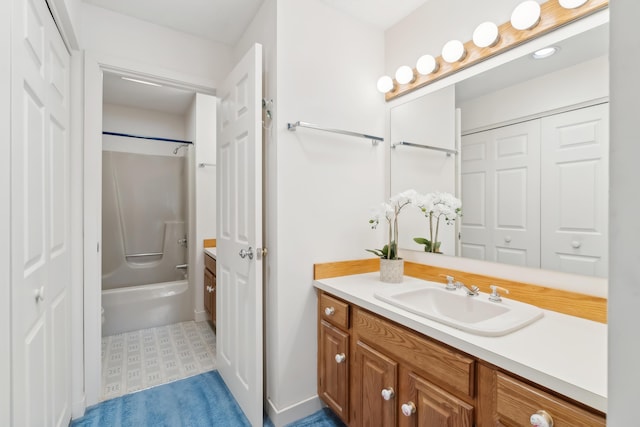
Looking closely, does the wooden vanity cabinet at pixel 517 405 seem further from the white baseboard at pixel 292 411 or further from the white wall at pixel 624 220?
the white baseboard at pixel 292 411

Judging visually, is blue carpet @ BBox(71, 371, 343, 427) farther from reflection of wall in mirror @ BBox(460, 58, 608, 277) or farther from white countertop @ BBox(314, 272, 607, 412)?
reflection of wall in mirror @ BBox(460, 58, 608, 277)

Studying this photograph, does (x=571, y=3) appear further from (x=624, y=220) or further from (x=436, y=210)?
(x=624, y=220)

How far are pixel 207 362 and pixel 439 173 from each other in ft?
7.18

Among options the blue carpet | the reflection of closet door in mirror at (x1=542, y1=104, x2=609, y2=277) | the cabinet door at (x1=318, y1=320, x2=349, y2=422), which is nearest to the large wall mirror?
the reflection of closet door in mirror at (x1=542, y1=104, x2=609, y2=277)

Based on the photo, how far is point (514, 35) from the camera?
1396mm

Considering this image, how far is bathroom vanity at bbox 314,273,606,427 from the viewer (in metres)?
0.79

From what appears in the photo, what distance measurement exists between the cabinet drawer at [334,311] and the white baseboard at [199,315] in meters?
1.95

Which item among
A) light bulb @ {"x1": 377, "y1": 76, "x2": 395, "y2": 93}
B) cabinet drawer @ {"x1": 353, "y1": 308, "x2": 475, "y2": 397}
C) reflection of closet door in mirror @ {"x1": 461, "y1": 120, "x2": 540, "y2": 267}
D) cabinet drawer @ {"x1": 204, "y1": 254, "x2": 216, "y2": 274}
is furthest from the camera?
cabinet drawer @ {"x1": 204, "y1": 254, "x2": 216, "y2": 274}

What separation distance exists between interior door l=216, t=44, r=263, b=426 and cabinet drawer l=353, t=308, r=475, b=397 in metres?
0.60

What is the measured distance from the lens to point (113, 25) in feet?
6.09

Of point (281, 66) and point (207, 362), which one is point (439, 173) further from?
point (207, 362)

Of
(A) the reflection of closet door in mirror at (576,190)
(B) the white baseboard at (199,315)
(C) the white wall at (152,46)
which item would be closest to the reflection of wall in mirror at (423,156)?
(A) the reflection of closet door in mirror at (576,190)

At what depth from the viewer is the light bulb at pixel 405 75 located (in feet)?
6.08

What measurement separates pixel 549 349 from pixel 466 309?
50 centimetres
